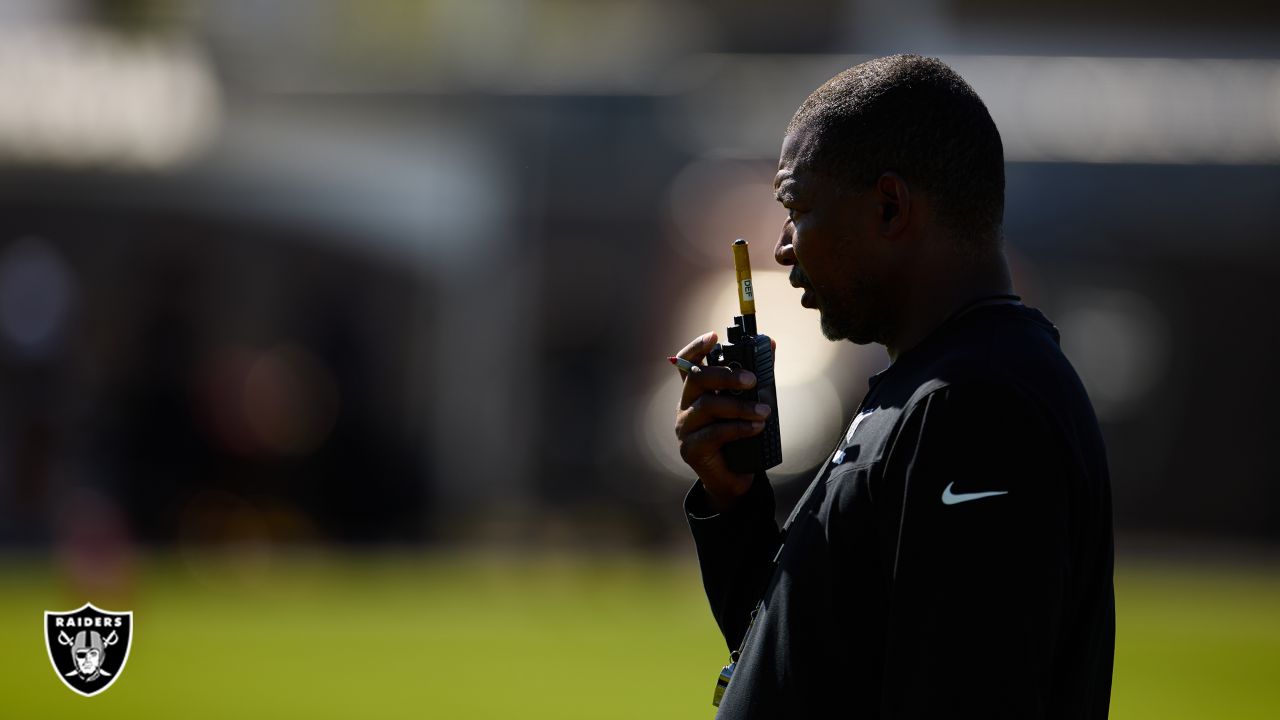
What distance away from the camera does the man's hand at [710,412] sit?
2.59 metres

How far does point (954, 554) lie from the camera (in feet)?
6.61

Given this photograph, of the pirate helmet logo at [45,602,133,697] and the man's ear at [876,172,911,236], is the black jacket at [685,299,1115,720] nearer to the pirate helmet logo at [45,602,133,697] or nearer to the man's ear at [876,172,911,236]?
the man's ear at [876,172,911,236]

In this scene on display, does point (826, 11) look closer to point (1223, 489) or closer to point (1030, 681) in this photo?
point (1223, 489)

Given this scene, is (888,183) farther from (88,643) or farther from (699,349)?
(88,643)

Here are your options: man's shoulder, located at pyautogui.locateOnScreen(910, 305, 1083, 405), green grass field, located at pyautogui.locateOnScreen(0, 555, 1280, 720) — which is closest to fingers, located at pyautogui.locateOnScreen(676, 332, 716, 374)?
man's shoulder, located at pyautogui.locateOnScreen(910, 305, 1083, 405)

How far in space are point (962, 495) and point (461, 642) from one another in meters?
10.1

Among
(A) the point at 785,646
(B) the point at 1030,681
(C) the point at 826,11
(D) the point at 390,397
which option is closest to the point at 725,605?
(A) the point at 785,646

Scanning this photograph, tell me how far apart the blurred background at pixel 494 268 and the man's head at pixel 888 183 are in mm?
15344

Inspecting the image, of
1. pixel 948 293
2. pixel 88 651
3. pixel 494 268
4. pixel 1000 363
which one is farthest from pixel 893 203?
pixel 494 268

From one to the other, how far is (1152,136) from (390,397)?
41.3 ft

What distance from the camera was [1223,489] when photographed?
22.8 meters

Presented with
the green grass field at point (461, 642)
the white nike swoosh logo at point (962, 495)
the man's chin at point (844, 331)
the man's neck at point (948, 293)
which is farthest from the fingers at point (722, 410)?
the green grass field at point (461, 642)

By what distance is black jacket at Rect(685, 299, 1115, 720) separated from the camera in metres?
2.00

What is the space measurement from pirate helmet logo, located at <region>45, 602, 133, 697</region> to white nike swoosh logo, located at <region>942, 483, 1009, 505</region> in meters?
3.01
